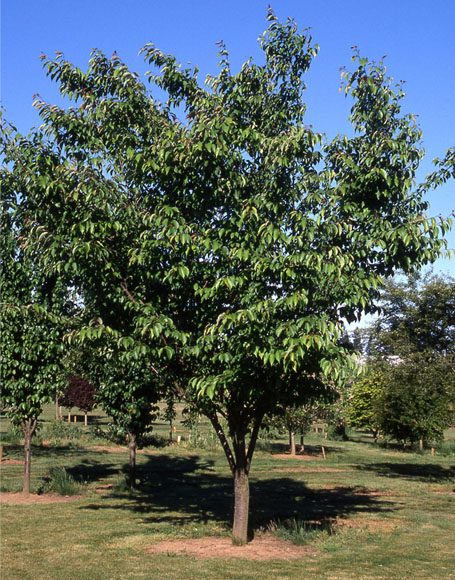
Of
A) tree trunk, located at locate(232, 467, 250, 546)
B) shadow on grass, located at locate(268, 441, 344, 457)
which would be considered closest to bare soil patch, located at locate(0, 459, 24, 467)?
shadow on grass, located at locate(268, 441, 344, 457)

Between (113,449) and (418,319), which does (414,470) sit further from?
(113,449)

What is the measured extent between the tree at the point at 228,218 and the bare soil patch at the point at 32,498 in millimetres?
8376

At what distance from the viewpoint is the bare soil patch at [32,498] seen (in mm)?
19469

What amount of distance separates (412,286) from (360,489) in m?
9.20

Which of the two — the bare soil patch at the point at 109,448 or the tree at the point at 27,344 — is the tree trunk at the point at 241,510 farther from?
the bare soil patch at the point at 109,448

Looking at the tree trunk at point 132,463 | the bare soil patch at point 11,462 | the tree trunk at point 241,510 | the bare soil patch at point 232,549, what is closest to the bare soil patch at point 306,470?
the tree trunk at point 132,463

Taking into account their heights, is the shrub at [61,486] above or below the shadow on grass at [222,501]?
above

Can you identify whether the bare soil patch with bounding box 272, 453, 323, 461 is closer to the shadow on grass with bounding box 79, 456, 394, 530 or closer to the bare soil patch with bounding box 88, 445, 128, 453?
the bare soil patch with bounding box 88, 445, 128, 453

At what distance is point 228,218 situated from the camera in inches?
519

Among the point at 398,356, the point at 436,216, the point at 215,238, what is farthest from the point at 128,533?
the point at 398,356

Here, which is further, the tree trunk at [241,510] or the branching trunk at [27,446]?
the branching trunk at [27,446]

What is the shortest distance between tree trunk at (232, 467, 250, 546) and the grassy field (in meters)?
1.18

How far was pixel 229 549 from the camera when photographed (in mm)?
13086

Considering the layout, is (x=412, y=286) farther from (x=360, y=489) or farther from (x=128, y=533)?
(x=128, y=533)
